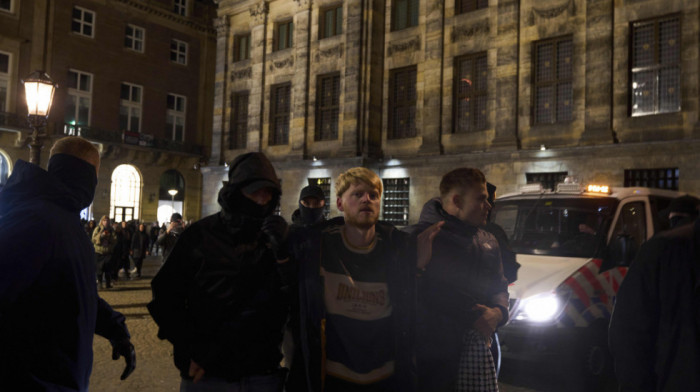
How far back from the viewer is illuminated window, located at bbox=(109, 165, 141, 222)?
3338 centimetres

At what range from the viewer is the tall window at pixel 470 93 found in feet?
62.8

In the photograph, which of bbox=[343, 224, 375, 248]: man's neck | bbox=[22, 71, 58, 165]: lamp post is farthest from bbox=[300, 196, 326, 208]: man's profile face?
bbox=[22, 71, 58, 165]: lamp post

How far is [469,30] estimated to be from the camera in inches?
758

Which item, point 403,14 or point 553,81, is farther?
point 403,14

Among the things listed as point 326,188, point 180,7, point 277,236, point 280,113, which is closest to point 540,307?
point 277,236

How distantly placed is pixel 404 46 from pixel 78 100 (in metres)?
20.9

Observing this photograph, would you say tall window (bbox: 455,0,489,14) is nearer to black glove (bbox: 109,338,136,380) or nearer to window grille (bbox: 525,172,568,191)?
window grille (bbox: 525,172,568,191)

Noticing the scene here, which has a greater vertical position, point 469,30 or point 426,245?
point 469,30

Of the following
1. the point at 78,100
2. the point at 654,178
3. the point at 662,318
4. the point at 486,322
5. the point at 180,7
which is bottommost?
the point at 486,322

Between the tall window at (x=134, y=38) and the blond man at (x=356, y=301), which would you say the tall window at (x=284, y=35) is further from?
the blond man at (x=356, y=301)

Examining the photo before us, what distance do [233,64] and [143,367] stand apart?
2247 cm

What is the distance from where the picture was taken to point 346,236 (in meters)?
3.04

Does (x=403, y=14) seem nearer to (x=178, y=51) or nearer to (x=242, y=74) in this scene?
(x=242, y=74)

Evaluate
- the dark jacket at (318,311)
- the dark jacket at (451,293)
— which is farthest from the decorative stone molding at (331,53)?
the dark jacket at (318,311)
